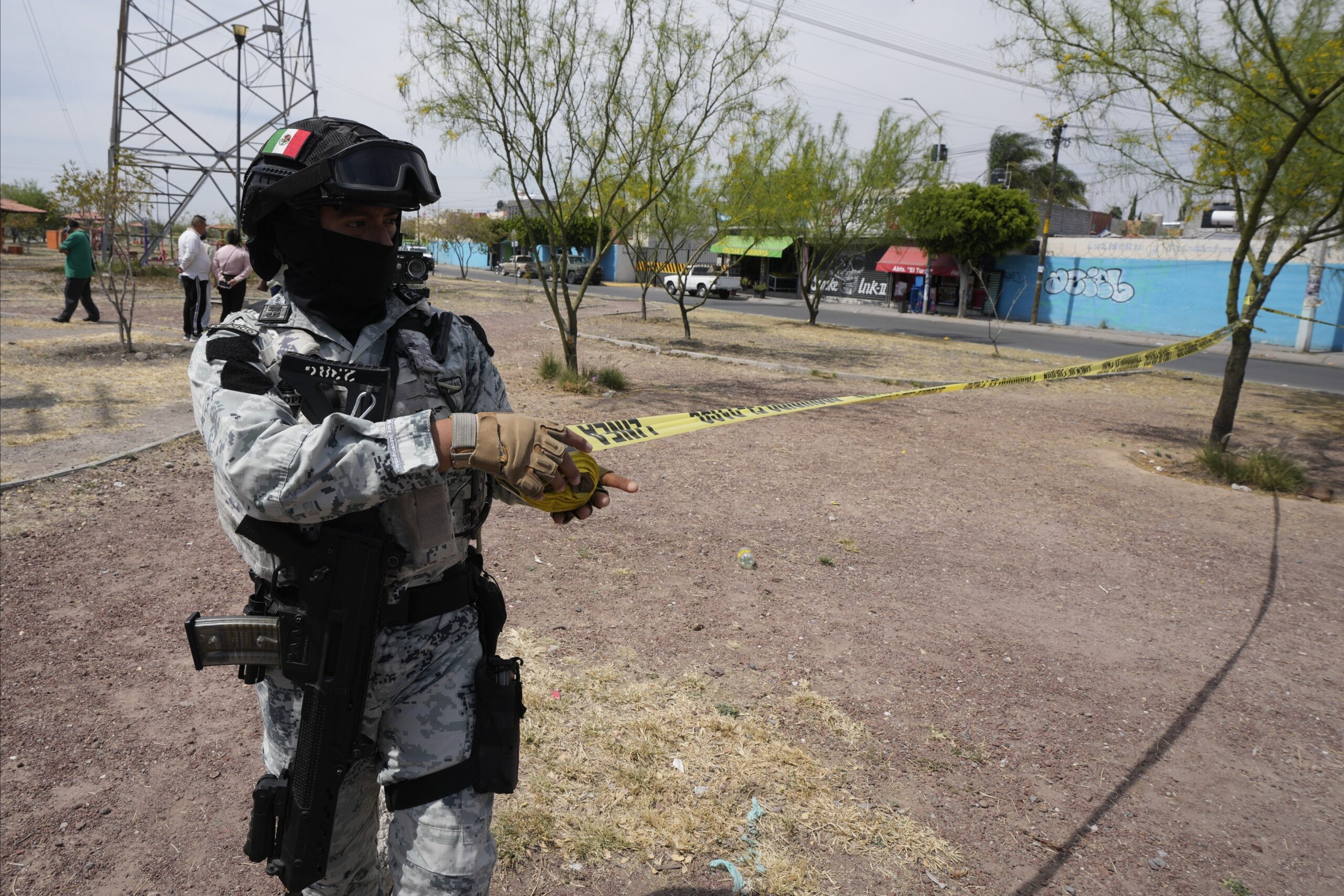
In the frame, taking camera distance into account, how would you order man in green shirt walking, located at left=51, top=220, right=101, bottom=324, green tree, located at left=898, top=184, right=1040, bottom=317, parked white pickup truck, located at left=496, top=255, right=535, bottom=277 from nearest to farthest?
man in green shirt walking, located at left=51, top=220, right=101, bottom=324
green tree, located at left=898, top=184, right=1040, bottom=317
parked white pickup truck, located at left=496, top=255, right=535, bottom=277

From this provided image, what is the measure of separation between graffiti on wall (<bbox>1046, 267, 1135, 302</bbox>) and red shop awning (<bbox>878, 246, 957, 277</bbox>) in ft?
13.4

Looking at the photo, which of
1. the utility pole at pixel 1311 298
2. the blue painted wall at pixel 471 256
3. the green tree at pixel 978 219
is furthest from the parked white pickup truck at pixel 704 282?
the blue painted wall at pixel 471 256

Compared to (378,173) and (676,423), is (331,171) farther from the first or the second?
(676,423)

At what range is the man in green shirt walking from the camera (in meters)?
13.1

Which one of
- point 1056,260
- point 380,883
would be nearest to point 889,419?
point 380,883

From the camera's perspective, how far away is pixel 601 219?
11.3 metres

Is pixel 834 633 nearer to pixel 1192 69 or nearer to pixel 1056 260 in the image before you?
pixel 1192 69

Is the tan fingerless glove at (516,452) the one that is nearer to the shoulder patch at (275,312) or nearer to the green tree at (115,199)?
the shoulder patch at (275,312)

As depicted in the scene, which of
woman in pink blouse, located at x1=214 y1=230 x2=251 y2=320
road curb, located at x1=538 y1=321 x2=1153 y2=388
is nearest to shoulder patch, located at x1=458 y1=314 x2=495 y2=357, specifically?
road curb, located at x1=538 y1=321 x2=1153 y2=388

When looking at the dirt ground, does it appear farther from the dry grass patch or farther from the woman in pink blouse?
the woman in pink blouse

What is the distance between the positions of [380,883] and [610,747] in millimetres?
1178

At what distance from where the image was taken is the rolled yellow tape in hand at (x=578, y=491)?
1.71 metres

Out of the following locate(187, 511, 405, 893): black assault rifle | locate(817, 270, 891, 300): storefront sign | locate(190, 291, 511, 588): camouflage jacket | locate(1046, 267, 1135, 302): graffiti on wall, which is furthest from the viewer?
locate(817, 270, 891, 300): storefront sign

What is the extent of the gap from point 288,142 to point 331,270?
11.9 inches
